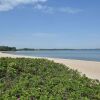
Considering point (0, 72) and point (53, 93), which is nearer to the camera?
point (53, 93)

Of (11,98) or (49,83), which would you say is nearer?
(11,98)

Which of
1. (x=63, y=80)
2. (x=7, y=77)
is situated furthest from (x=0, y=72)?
(x=63, y=80)

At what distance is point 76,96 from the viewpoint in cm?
467

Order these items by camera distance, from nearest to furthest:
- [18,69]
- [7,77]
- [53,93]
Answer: [53,93] < [7,77] < [18,69]

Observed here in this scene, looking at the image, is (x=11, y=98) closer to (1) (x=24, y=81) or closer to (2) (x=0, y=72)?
(1) (x=24, y=81)

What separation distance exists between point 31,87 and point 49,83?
314mm

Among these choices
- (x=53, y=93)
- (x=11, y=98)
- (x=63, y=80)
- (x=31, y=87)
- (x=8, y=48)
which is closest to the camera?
(x=11, y=98)

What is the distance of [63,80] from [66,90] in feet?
2.00

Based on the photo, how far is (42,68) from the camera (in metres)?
7.86

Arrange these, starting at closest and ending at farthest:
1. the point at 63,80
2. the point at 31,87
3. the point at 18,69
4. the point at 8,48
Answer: the point at 31,87 < the point at 63,80 < the point at 18,69 < the point at 8,48

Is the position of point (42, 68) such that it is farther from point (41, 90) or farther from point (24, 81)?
point (41, 90)

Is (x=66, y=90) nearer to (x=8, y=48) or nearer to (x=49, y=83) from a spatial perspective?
(x=49, y=83)

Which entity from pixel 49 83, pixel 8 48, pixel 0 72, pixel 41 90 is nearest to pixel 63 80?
pixel 49 83

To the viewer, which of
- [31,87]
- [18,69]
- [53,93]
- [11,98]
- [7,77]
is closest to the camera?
[11,98]
